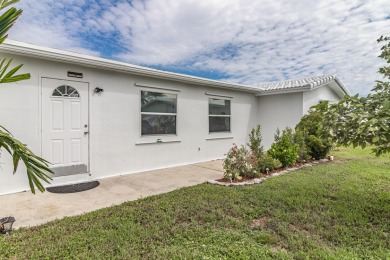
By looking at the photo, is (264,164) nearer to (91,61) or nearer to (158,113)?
(158,113)

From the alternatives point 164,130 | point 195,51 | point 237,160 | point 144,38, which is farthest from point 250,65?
point 237,160

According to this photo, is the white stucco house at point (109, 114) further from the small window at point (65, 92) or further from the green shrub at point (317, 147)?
the green shrub at point (317, 147)

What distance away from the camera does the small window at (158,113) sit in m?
7.05

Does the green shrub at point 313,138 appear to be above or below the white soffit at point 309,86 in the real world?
below

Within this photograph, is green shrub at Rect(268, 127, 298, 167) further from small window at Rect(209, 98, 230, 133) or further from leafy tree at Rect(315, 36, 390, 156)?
leafy tree at Rect(315, 36, 390, 156)

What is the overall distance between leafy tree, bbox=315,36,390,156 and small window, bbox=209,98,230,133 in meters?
5.38

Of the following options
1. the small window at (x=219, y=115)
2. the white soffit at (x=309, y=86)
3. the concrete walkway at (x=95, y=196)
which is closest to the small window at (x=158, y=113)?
the concrete walkway at (x=95, y=196)

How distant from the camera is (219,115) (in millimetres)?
9445

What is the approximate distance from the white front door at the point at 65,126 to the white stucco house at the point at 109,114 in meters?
0.02

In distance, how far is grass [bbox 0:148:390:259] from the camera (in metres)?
2.63

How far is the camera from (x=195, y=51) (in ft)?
43.5

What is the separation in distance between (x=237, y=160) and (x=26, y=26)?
23.2ft

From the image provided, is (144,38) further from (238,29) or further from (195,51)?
(238,29)

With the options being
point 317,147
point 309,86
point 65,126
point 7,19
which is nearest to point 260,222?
point 7,19
